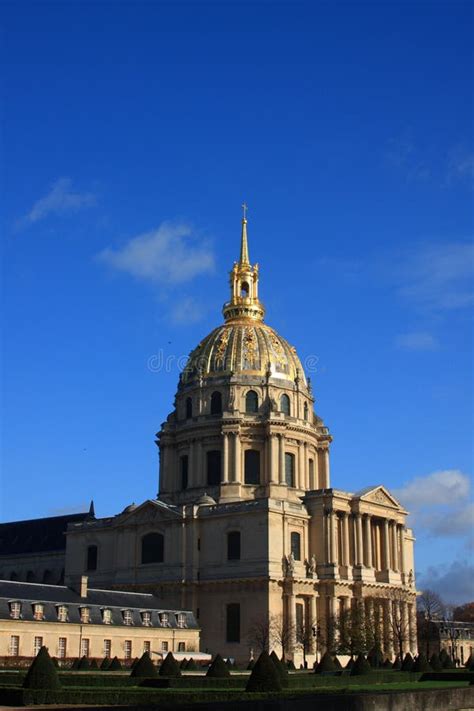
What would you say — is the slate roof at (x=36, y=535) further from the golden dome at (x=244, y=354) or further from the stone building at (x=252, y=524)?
the golden dome at (x=244, y=354)

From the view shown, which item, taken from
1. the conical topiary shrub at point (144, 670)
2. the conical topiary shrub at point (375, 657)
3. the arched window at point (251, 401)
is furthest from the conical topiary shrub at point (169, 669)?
the arched window at point (251, 401)

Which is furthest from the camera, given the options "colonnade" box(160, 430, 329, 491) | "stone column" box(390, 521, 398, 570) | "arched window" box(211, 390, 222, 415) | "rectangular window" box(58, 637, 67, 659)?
"arched window" box(211, 390, 222, 415)

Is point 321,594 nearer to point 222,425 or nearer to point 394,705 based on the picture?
point 222,425

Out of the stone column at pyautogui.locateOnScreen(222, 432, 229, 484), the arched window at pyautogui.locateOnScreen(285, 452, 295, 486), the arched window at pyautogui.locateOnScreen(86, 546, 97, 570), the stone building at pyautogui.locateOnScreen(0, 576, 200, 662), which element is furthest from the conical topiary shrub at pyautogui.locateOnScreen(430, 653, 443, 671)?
the arched window at pyautogui.locateOnScreen(86, 546, 97, 570)

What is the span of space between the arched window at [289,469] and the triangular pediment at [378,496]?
268 inches

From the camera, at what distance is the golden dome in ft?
306

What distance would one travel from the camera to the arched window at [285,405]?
9266cm

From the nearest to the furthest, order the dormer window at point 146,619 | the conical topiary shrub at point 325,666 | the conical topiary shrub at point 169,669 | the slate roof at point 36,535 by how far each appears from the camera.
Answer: the conical topiary shrub at point 169,669, the conical topiary shrub at point 325,666, the dormer window at point 146,619, the slate roof at point 36,535

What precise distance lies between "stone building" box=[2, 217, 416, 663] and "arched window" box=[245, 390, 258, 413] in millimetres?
110

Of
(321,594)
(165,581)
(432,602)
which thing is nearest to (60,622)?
(165,581)

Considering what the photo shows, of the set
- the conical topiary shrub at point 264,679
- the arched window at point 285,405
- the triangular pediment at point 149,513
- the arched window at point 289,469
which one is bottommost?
the conical topiary shrub at point 264,679

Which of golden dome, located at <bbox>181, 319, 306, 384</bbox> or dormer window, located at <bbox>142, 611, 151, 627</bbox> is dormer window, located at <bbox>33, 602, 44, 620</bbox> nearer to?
dormer window, located at <bbox>142, 611, 151, 627</bbox>

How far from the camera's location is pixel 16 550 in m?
108

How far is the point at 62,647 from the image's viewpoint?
6322cm
